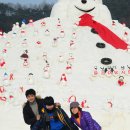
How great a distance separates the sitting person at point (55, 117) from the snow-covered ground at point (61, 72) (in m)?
3.37

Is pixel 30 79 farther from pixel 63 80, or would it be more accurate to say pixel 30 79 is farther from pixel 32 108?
pixel 32 108

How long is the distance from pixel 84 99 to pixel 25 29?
317 cm

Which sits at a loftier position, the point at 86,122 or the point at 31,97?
the point at 31,97

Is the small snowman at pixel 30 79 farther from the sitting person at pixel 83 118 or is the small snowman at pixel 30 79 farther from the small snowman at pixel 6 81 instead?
the sitting person at pixel 83 118

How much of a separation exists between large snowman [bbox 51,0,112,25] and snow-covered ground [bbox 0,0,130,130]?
0.79 ft

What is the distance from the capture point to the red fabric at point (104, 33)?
1115cm

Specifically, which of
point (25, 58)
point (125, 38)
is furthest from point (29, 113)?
point (125, 38)

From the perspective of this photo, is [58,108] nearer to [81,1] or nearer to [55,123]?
[55,123]

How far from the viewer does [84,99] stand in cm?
938

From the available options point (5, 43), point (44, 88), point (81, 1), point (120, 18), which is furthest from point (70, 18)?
point (120, 18)

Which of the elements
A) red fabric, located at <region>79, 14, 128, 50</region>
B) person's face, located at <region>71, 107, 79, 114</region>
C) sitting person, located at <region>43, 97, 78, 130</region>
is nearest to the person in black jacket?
sitting person, located at <region>43, 97, 78, 130</region>

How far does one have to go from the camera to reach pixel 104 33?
11.3 meters

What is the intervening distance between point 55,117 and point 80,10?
21.8ft

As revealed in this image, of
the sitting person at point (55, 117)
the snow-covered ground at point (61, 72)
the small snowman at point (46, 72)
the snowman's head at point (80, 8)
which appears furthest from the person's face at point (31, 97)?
the snowman's head at point (80, 8)
